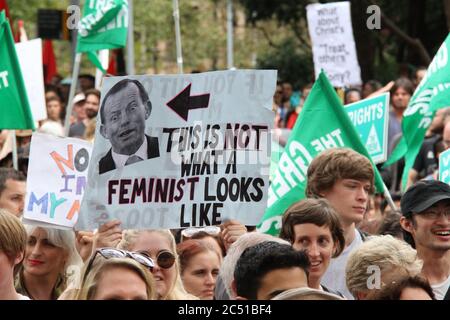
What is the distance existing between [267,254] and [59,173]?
2.72m

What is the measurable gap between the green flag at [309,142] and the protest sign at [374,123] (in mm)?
1923

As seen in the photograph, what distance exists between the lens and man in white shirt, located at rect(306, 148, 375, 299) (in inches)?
277

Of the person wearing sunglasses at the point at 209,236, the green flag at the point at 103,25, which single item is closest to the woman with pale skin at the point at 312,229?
the person wearing sunglasses at the point at 209,236

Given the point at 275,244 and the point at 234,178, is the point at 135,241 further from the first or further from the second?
the point at 275,244

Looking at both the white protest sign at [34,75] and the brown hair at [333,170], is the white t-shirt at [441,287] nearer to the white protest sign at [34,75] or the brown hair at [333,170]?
the brown hair at [333,170]

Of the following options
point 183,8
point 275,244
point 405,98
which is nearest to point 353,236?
point 275,244

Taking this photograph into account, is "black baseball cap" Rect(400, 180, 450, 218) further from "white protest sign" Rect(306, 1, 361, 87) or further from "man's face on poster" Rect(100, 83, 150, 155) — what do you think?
"white protest sign" Rect(306, 1, 361, 87)

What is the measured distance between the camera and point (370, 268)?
559cm

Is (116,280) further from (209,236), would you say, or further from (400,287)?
(209,236)

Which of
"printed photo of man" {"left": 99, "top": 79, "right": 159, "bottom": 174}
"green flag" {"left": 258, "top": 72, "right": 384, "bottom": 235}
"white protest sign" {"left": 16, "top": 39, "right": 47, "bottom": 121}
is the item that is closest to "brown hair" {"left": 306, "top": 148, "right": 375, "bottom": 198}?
"green flag" {"left": 258, "top": 72, "right": 384, "bottom": 235}

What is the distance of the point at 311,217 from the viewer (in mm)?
6332

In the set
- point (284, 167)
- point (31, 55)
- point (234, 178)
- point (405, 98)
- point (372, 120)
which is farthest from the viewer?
point (405, 98)

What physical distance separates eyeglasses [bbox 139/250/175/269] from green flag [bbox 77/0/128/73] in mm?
6015

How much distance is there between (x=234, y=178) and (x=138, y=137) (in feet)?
1.64
